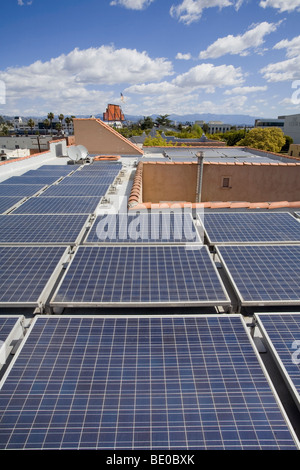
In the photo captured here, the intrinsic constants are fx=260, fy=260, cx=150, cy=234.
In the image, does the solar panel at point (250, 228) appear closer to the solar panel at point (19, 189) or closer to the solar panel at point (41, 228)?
the solar panel at point (41, 228)

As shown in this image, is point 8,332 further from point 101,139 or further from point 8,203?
point 101,139

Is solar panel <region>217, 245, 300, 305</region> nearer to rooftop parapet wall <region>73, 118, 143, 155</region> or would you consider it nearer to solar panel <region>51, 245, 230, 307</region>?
solar panel <region>51, 245, 230, 307</region>

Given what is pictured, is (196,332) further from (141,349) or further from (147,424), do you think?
(147,424)

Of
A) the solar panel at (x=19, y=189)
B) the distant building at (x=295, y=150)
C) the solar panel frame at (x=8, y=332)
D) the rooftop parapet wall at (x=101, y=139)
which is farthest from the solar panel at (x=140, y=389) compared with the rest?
the distant building at (x=295, y=150)

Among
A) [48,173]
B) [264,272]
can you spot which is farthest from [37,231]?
[48,173]

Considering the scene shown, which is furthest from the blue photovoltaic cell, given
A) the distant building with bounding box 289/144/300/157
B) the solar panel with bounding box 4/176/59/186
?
the distant building with bounding box 289/144/300/157
